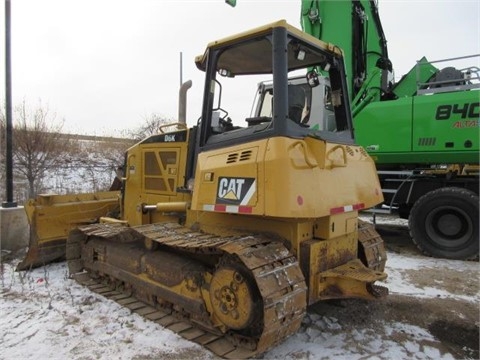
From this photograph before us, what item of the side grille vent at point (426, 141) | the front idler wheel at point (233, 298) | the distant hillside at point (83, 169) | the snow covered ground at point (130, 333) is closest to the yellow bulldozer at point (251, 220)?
the front idler wheel at point (233, 298)

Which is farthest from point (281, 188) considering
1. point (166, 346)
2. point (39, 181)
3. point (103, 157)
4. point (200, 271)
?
point (103, 157)

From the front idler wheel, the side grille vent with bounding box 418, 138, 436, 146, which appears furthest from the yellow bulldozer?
the side grille vent with bounding box 418, 138, 436, 146

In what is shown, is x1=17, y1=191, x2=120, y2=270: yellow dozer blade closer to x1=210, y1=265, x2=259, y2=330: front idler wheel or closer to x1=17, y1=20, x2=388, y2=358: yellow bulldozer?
x1=17, y1=20, x2=388, y2=358: yellow bulldozer

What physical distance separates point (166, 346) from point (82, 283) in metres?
2.09

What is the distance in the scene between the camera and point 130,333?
371 centimetres

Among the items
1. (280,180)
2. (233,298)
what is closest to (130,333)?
(233,298)

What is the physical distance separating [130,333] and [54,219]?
2.85 meters

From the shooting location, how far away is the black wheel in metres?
6.45

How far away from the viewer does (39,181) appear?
12.3 metres

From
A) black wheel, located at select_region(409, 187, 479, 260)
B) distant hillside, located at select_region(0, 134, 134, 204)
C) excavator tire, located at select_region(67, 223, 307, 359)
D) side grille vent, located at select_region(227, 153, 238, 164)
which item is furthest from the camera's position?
distant hillside, located at select_region(0, 134, 134, 204)

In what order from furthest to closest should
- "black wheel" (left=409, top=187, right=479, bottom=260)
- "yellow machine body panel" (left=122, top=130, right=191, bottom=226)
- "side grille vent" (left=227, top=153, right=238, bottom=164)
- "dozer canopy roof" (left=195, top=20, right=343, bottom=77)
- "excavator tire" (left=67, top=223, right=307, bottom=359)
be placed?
"black wheel" (left=409, top=187, right=479, bottom=260), "yellow machine body panel" (left=122, top=130, right=191, bottom=226), "dozer canopy roof" (left=195, top=20, right=343, bottom=77), "side grille vent" (left=227, top=153, right=238, bottom=164), "excavator tire" (left=67, top=223, right=307, bottom=359)

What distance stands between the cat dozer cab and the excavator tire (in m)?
0.01

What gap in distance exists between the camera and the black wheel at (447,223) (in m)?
6.45

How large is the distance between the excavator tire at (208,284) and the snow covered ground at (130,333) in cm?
19
